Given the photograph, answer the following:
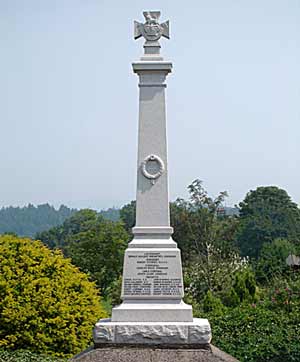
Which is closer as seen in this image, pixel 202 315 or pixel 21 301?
pixel 21 301

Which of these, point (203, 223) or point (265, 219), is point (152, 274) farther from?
point (265, 219)

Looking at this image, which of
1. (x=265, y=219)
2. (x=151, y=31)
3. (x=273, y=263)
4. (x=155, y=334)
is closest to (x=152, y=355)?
(x=155, y=334)

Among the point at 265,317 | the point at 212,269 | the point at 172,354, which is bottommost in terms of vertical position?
the point at 172,354

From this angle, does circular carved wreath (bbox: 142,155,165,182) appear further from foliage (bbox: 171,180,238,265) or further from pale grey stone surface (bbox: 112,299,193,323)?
foliage (bbox: 171,180,238,265)

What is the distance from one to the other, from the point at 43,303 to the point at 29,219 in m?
177

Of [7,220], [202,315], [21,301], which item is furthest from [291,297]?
[7,220]

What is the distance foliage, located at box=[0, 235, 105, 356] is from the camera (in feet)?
36.7

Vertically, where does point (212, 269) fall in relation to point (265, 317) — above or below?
above

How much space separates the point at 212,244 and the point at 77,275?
12.0 m

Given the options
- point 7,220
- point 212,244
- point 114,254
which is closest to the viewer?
point 212,244

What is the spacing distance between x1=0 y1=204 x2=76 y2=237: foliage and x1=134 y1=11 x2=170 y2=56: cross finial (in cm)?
16156

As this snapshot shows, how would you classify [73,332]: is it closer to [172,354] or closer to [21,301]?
[21,301]

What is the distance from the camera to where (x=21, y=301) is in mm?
11305

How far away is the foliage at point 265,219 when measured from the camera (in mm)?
47938
